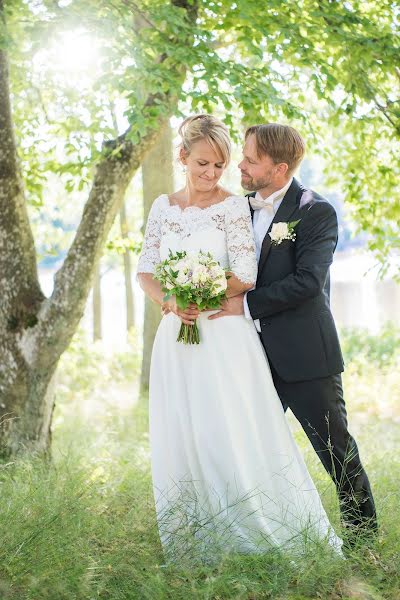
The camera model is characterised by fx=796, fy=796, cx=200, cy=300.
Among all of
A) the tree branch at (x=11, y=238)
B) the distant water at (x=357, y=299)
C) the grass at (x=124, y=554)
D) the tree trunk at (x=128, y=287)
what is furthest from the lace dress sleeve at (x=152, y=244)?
the distant water at (x=357, y=299)

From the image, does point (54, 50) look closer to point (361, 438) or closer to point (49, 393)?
point (49, 393)

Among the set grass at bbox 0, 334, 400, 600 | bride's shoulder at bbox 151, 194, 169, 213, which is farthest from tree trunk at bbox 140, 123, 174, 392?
bride's shoulder at bbox 151, 194, 169, 213

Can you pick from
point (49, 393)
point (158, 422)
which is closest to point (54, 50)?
point (49, 393)

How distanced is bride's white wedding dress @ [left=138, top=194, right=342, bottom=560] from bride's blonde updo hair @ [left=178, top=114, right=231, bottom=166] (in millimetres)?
275

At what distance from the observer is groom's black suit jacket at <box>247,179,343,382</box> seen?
4.13 m

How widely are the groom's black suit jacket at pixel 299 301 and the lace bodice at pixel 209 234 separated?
0.12m

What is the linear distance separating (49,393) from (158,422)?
2.25 metres

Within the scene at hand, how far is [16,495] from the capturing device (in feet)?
15.5

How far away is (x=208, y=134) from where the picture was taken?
4273 millimetres

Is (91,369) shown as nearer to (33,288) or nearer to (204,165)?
(33,288)

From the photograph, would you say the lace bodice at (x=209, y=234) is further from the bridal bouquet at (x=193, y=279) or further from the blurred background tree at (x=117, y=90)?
the blurred background tree at (x=117, y=90)

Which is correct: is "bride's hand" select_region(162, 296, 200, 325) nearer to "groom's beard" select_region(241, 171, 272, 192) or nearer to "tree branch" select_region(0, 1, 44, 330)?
"groom's beard" select_region(241, 171, 272, 192)

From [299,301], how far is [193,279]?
57cm

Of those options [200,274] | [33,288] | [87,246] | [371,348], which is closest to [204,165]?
[200,274]
